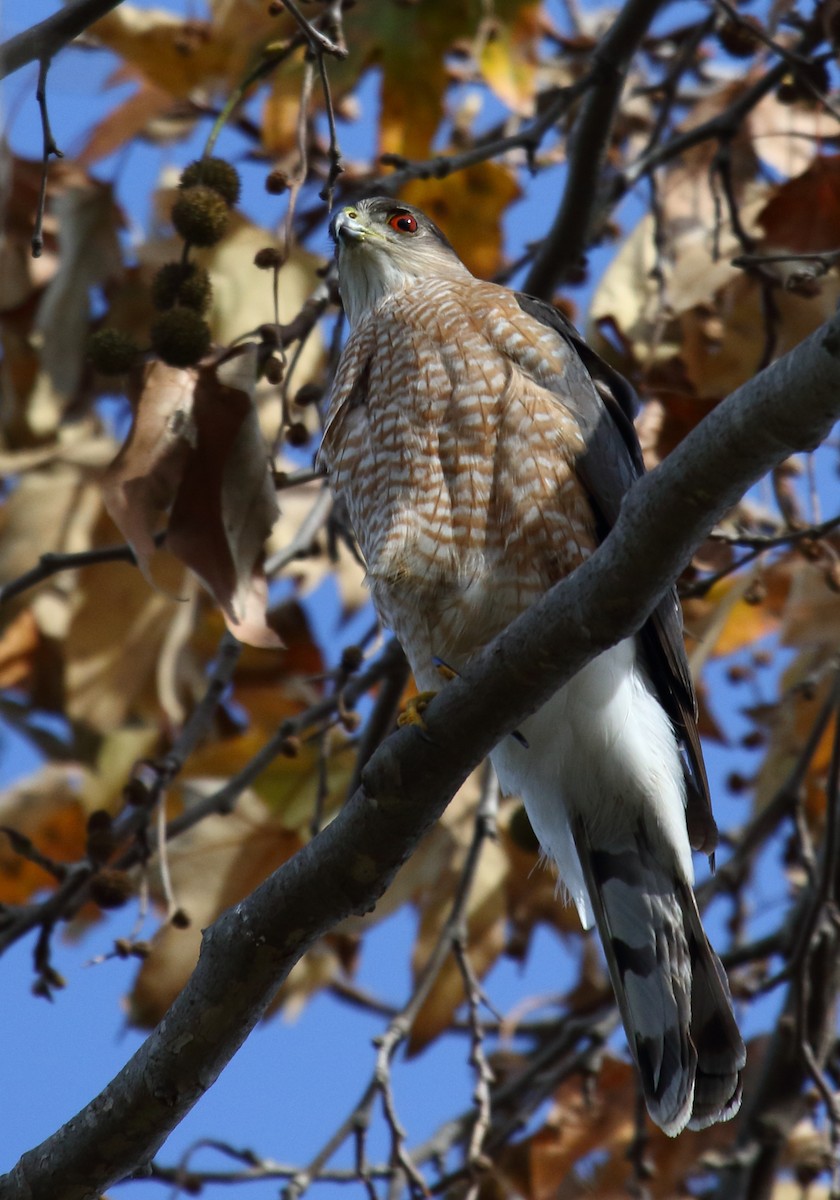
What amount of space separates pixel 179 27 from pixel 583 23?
239 cm

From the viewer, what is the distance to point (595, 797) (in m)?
3.84

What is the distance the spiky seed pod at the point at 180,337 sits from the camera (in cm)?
343

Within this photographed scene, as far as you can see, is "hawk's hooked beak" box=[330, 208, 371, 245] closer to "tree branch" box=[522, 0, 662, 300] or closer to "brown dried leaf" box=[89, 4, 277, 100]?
"tree branch" box=[522, 0, 662, 300]

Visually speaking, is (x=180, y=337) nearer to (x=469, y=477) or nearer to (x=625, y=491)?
(x=469, y=477)

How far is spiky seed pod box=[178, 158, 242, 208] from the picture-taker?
140 inches

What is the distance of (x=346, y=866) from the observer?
9.37 ft

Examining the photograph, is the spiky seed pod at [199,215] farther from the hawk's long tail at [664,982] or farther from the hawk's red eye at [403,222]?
the hawk's long tail at [664,982]

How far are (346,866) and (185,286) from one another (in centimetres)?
143

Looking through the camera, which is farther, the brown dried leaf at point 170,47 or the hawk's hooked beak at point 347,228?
the brown dried leaf at point 170,47

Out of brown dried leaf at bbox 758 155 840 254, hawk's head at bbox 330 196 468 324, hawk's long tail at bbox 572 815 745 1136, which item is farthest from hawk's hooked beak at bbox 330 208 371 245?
hawk's long tail at bbox 572 815 745 1136

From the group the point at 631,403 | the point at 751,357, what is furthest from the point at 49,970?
the point at 751,357

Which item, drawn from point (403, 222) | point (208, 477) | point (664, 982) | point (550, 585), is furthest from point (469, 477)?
point (403, 222)

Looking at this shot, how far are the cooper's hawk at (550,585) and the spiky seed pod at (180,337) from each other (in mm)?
560

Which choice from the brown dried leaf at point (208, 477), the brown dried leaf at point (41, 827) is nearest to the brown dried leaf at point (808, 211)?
the brown dried leaf at point (208, 477)
